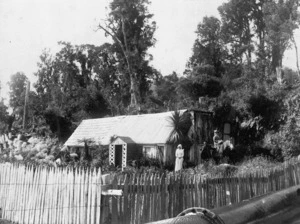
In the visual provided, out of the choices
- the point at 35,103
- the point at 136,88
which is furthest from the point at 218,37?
the point at 35,103

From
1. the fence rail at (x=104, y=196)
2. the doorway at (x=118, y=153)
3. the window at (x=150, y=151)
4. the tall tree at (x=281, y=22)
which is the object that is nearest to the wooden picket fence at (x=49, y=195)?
the fence rail at (x=104, y=196)

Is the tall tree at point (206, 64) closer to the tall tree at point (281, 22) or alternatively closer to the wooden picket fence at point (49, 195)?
the tall tree at point (281, 22)

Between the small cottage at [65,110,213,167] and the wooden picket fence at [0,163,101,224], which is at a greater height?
the small cottage at [65,110,213,167]

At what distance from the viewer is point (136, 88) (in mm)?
45688

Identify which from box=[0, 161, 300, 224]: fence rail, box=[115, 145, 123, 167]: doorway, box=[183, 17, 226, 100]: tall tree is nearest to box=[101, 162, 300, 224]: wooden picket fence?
box=[0, 161, 300, 224]: fence rail

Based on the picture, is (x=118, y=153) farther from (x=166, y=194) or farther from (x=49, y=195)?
(x=166, y=194)

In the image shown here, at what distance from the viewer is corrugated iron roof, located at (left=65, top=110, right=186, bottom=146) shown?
25.4 metres

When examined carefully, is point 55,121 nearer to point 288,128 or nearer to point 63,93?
point 63,93

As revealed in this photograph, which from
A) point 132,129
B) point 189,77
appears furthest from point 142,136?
point 189,77

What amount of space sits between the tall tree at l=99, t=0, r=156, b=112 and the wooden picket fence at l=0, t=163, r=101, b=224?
117 ft

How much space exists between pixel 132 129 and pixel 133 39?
69.7ft

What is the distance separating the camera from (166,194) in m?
7.68

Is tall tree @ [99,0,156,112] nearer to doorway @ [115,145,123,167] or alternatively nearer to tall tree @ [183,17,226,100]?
tall tree @ [183,17,226,100]

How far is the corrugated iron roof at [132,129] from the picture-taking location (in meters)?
25.4
